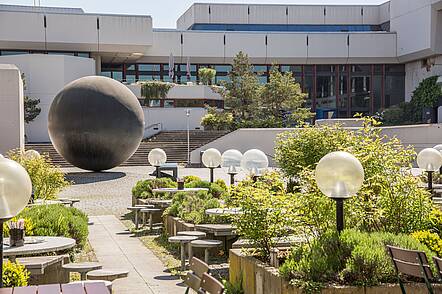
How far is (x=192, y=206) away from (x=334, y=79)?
152 feet

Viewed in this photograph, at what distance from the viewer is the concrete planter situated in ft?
19.9

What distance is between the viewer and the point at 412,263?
5457mm

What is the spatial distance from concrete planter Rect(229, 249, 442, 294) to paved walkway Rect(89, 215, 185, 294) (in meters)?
1.19

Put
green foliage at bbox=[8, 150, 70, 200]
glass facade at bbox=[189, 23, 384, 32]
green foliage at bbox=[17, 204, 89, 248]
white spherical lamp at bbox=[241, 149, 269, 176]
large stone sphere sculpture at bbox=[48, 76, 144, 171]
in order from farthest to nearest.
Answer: glass facade at bbox=[189, 23, 384, 32]
large stone sphere sculpture at bbox=[48, 76, 144, 171]
green foliage at bbox=[8, 150, 70, 200]
white spherical lamp at bbox=[241, 149, 269, 176]
green foliage at bbox=[17, 204, 89, 248]

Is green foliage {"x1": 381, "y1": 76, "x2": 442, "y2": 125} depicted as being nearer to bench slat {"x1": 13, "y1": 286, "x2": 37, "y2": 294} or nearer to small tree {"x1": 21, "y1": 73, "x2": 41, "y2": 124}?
small tree {"x1": 21, "y1": 73, "x2": 41, "y2": 124}

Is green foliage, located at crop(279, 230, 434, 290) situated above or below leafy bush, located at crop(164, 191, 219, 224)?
above

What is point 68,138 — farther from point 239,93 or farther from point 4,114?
point 239,93

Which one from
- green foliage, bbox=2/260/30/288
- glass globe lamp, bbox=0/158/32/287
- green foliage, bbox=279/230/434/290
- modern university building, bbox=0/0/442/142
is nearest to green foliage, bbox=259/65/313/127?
modern university building, bbox=0/0/442/142

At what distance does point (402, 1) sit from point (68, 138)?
122 feet

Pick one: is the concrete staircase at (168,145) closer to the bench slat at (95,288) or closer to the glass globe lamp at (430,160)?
the glass globe lamp at (430,160)

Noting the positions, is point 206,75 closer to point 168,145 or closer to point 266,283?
point 168,145

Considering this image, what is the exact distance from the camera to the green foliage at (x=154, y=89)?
47.4 metres

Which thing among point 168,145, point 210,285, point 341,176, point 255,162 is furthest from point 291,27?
point 210,285

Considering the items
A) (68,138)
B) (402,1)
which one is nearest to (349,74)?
(402,1)
